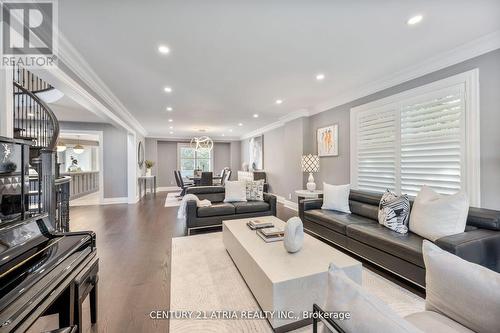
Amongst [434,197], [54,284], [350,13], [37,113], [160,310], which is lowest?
[160,310]

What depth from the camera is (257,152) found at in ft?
28.7

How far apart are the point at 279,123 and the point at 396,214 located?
15.6 feet

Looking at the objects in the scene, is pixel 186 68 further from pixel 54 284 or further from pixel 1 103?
pixel 54 284

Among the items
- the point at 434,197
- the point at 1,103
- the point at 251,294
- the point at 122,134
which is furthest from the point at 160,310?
the point at 122,134

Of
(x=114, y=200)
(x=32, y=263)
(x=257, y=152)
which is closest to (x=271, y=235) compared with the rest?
(x=32, y=263)

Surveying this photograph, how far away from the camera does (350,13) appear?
6.26ft

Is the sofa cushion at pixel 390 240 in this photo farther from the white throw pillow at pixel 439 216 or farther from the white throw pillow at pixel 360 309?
the white throw pillow at pixel 360 309

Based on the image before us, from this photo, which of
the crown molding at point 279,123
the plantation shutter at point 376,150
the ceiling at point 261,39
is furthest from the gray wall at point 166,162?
the plantation shutter at point 376,150

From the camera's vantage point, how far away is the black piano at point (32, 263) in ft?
2.88

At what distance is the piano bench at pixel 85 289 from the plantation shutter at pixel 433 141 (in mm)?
3921

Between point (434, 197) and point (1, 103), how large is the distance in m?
4.17

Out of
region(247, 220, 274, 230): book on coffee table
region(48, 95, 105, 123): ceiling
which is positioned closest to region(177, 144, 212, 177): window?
region(48, 95, 105, 123): ceiling

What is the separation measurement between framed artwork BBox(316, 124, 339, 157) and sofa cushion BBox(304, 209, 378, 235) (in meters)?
1.67

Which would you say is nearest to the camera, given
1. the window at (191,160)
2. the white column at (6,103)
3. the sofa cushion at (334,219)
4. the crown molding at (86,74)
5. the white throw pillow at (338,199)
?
the white column at (6,103)
